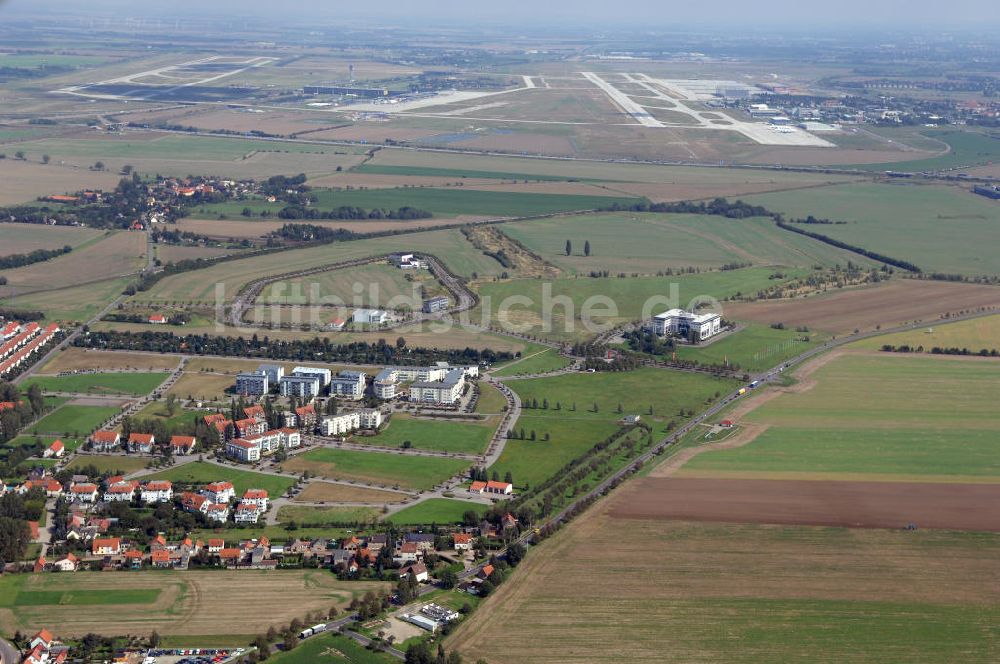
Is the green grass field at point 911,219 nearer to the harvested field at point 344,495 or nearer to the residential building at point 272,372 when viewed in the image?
the residential building at point 272,372

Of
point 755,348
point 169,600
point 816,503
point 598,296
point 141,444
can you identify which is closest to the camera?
point 169,600

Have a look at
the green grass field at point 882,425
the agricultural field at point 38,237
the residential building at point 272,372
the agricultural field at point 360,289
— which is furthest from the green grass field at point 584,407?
the agricultural field at point 38,237

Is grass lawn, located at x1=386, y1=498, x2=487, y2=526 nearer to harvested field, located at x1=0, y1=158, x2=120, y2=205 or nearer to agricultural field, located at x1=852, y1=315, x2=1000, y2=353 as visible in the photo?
agricultural field, located at x1=852, y1=315, x2=1000, y2=353

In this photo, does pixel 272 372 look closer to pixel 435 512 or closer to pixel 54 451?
pixel 54 451

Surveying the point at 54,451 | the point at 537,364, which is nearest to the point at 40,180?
the point at 537,364

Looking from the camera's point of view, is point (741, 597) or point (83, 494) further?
point (83, 494)

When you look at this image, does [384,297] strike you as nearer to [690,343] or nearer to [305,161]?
[690,343]

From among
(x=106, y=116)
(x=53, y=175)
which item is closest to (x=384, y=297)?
(x=53, y=175)
